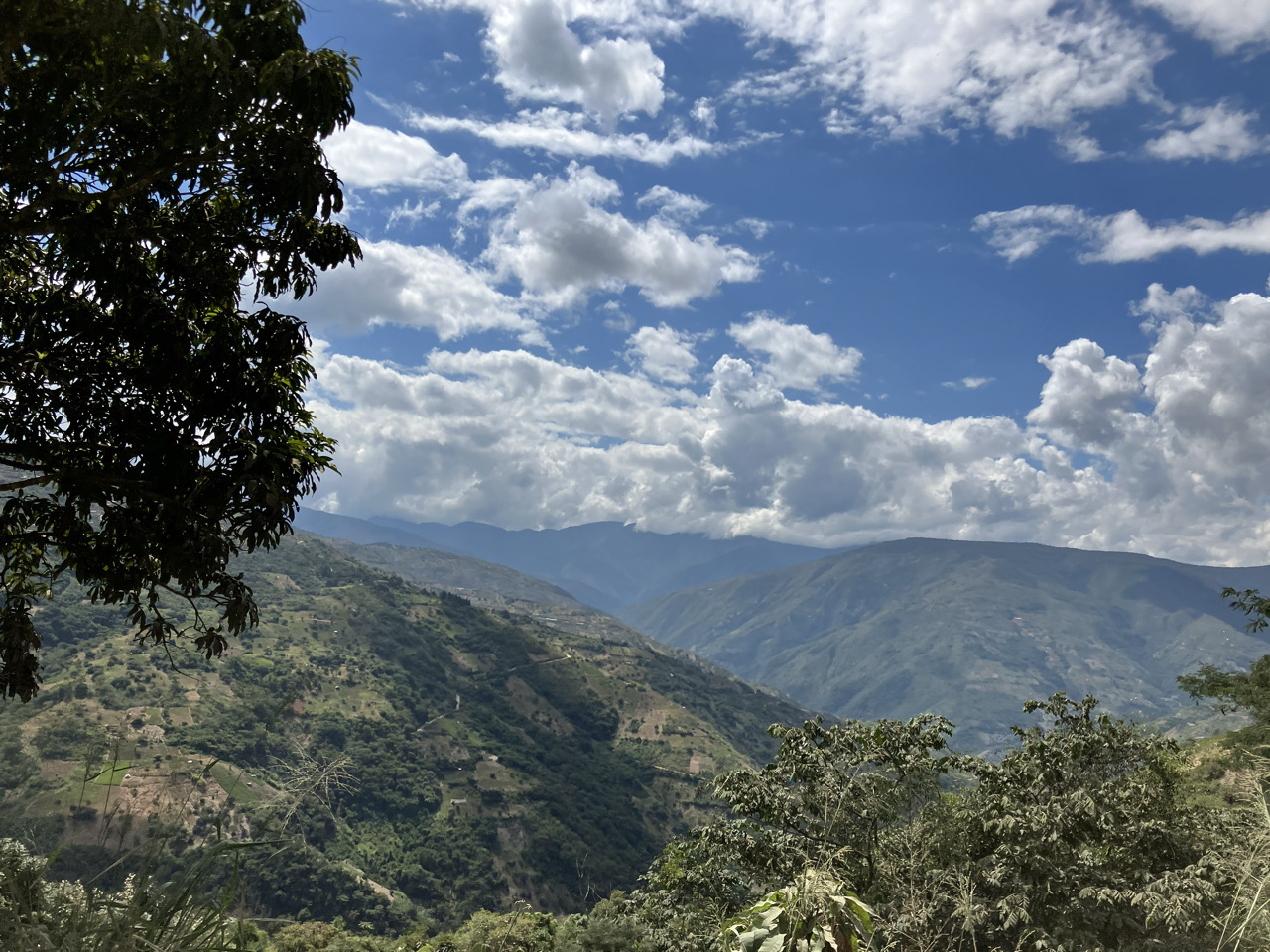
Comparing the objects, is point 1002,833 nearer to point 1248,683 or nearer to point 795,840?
point 795,840

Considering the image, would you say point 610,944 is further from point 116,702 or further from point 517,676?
point 517,676

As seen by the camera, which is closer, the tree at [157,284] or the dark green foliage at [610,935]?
the tree at [157,284]

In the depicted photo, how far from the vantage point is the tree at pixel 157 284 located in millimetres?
5699

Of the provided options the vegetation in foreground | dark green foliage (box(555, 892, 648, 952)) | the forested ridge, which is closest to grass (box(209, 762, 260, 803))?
Result: the forested ridge

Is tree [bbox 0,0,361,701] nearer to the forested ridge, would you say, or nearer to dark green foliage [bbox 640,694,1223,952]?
the forested ridge

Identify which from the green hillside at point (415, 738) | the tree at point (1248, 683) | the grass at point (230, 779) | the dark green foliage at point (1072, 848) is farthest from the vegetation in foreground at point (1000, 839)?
the green hillside at point (415, 738)

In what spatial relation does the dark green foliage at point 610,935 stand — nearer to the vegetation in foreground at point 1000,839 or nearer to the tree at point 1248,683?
the vegetation in foreground at point 1000,839

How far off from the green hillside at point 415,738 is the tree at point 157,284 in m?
49.7

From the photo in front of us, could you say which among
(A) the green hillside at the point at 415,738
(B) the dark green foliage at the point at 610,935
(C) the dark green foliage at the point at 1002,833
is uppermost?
(C) the dark green foliage at the point at 1002,833

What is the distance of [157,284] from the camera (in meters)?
6.41

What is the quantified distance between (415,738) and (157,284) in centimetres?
13963

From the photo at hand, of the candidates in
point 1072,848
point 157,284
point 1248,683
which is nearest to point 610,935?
point 1072,848

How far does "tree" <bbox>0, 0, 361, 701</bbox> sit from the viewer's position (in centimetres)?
570

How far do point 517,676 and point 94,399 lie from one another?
18435 cm
